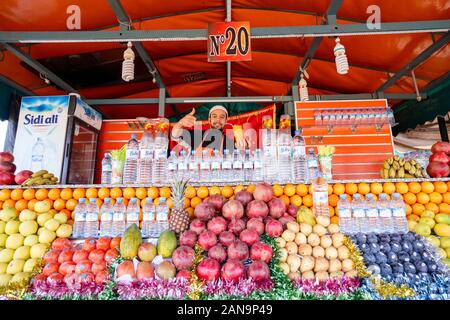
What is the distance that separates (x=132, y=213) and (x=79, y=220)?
487 mm

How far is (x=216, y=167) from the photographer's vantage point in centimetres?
283

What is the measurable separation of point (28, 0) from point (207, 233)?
3.68m

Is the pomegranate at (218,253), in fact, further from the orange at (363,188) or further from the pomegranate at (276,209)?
the orange at (363,188)

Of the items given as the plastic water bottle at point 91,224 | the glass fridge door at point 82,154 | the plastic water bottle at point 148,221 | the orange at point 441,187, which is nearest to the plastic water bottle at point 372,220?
the orange at point 441,187

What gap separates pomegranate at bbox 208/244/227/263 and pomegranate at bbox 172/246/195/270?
0.14 m

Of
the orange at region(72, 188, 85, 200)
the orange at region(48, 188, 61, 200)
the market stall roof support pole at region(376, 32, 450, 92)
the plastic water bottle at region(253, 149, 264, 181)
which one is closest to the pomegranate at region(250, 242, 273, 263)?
the plastic water bottle at region(253, 149, 264, 181)

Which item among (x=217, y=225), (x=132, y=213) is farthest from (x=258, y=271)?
(x=132, y=213)

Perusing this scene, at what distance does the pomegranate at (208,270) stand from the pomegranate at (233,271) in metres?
0.05

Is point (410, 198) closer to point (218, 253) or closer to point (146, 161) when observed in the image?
point (218, 253)

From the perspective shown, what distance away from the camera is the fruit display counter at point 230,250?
1.77 meters

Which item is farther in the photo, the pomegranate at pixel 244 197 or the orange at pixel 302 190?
the orange at pixel 302 190

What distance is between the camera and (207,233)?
208 centimetres
